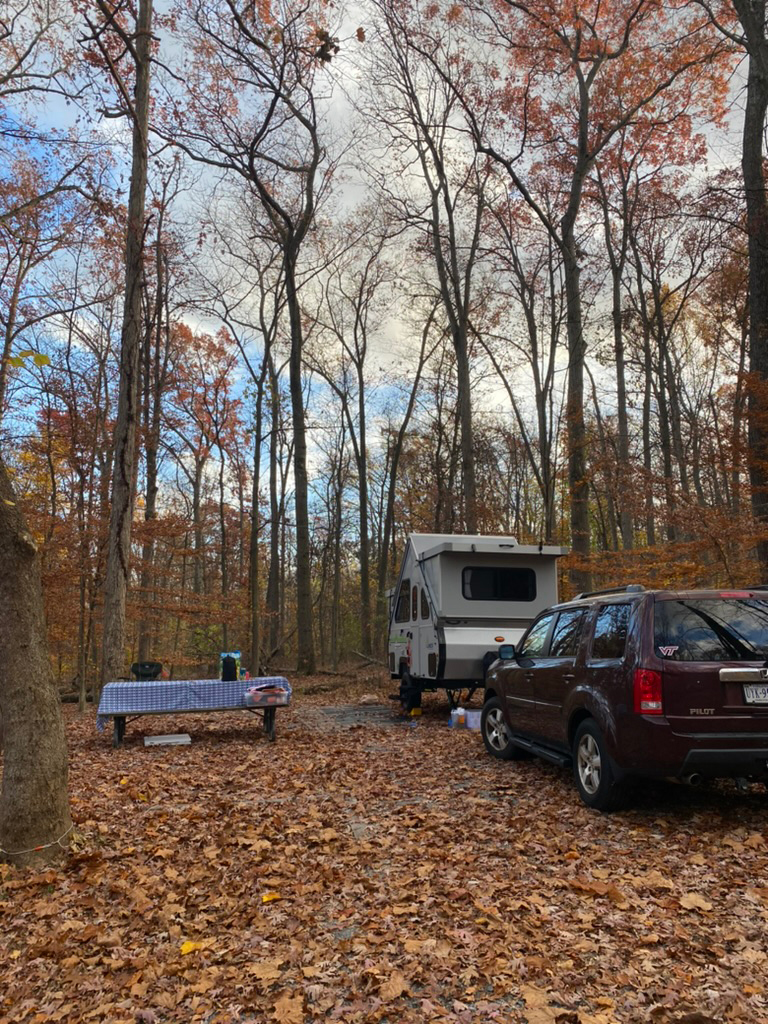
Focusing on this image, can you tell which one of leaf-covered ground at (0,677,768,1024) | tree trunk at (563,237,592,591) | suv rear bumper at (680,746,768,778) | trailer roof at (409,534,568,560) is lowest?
leaf-covered ground at (0,677,768,1024)

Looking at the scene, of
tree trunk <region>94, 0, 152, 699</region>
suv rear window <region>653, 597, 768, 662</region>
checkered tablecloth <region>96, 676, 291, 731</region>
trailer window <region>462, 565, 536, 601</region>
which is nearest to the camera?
suv rear window <region>653, 597, 768, 662</region>

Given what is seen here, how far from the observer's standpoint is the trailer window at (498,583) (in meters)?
11.3

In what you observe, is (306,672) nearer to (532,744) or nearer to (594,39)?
(532,744)

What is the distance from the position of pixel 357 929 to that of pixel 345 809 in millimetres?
2410

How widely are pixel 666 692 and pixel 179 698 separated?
260 inches

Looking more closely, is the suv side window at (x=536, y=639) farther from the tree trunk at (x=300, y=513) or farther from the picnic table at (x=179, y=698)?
the tree trunk at (x=300, y=513)

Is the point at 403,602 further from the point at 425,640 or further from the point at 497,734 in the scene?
the point at 497,734

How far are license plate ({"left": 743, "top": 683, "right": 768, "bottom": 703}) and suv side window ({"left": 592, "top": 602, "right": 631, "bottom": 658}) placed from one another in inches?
35.6

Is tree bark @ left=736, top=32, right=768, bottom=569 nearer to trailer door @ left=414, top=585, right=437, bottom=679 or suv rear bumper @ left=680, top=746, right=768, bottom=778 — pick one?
trailer door @ left=414, top=585, right=437, bottom=679

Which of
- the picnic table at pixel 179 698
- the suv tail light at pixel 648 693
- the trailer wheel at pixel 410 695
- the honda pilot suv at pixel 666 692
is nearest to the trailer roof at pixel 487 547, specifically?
the trailer wheel at pixel 410 695

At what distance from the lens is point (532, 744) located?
285 inches

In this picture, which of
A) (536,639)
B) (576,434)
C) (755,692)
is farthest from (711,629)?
(576,434)

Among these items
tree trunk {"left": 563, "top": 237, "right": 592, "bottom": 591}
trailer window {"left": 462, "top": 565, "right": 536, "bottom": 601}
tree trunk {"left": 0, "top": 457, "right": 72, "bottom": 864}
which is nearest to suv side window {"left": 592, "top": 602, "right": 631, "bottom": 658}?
tree trunk {"left": 0, "top": 457, "right": 72, "bottom": 864}

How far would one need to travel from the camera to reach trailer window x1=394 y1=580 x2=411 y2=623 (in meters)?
13.0
